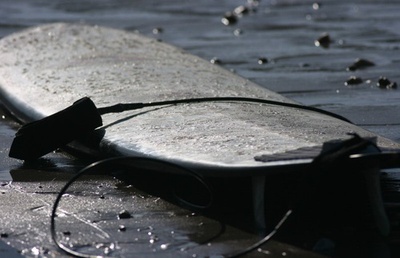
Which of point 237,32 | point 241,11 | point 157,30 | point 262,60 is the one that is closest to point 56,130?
point 262,60

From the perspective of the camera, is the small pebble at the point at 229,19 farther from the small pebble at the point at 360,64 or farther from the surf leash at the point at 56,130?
the surf leash at the point at 56,130

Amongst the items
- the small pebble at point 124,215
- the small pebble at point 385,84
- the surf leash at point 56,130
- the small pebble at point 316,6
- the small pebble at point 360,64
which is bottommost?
the small pebble at point 124,215

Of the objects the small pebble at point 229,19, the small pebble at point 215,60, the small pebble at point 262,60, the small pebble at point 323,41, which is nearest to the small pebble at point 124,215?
the small pebble at point 215,60

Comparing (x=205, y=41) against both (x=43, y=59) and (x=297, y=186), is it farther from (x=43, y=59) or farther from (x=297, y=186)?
(x=297, y=186)

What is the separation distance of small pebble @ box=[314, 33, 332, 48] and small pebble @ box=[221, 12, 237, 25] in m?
1.64

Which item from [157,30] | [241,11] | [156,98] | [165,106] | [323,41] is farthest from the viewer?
[241,11]

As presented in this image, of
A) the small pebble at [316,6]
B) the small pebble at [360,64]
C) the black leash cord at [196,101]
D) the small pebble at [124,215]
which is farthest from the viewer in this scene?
the small pebble at [316,6]

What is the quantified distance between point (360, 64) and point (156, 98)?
8.80 feet

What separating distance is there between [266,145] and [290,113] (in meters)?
0.82

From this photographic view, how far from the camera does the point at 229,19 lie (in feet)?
33.7

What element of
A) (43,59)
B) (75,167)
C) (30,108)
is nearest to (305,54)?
(43,59)

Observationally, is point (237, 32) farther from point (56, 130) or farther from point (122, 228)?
point (122, 228)

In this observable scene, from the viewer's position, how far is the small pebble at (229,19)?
10.2 meters

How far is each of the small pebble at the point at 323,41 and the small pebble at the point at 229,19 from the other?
1641 millimetres
